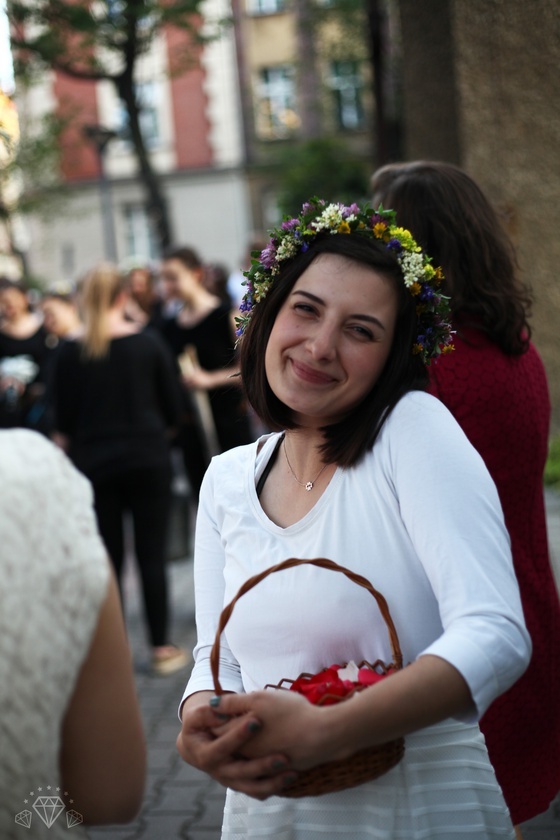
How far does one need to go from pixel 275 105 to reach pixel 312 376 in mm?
35463

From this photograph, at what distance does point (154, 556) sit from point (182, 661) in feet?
1.94

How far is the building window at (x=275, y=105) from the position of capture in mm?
35656

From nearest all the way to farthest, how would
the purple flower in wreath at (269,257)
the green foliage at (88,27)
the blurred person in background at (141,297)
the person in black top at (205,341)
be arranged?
the purple flower in wreath at (269,257) → the person in black top at (205,341) → the blurred person in background at (141,297) → the green foliage at (88,27)

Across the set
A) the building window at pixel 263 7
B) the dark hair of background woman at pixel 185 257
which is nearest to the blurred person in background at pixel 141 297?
the dark hair of background woman at pixel 185 257

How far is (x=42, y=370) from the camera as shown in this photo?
29.6 ft

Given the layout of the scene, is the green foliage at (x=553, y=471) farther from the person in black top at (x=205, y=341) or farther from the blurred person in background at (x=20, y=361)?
the blurred person in background at (x=20, y=361)

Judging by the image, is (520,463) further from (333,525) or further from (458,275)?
(333,525)

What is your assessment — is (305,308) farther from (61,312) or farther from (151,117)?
(151,117)

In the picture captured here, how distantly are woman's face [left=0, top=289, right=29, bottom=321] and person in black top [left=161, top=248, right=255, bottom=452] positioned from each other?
1.91m

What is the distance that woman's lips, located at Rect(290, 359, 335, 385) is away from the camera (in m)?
2.13

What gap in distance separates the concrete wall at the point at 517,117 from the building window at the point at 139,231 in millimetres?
27757

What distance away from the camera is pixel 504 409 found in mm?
2650

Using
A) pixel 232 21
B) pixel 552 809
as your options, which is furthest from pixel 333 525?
pixel 232 21

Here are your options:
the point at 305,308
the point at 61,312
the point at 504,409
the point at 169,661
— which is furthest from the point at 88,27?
the point at 305,308
